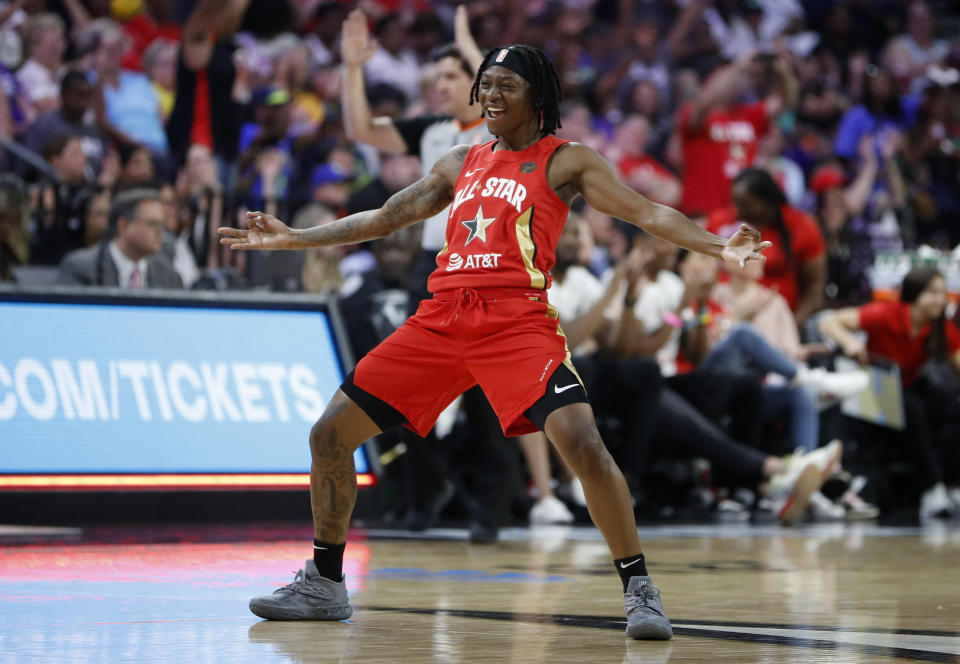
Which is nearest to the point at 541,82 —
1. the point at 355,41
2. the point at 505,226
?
the point at 505,226

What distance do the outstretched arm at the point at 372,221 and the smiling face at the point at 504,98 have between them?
25cm

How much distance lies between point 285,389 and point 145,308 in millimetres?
828

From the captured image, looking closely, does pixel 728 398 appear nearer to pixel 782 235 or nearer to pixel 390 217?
pixel 782 235

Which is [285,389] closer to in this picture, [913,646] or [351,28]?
[351,28]

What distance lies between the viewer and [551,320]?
4.20 meters

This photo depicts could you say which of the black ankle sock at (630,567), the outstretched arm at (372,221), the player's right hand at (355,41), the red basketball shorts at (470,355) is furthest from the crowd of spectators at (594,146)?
the black ankle sock at (630,567)

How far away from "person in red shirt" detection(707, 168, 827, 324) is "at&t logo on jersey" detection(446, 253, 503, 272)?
5.15 meters

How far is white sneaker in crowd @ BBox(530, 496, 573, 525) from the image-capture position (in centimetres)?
827

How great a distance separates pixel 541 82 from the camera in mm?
4344

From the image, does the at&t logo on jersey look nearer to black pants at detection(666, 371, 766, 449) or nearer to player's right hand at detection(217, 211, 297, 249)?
player's right hand at detection(217, 211, 297, 249)

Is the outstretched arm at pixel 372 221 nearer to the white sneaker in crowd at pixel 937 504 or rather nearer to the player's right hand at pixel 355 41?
the player's right hand at pixel 355 41

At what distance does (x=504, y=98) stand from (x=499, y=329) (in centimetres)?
72

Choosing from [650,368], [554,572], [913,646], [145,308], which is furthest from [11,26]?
[913,646]

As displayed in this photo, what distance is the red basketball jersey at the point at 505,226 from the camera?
13.6 ft
